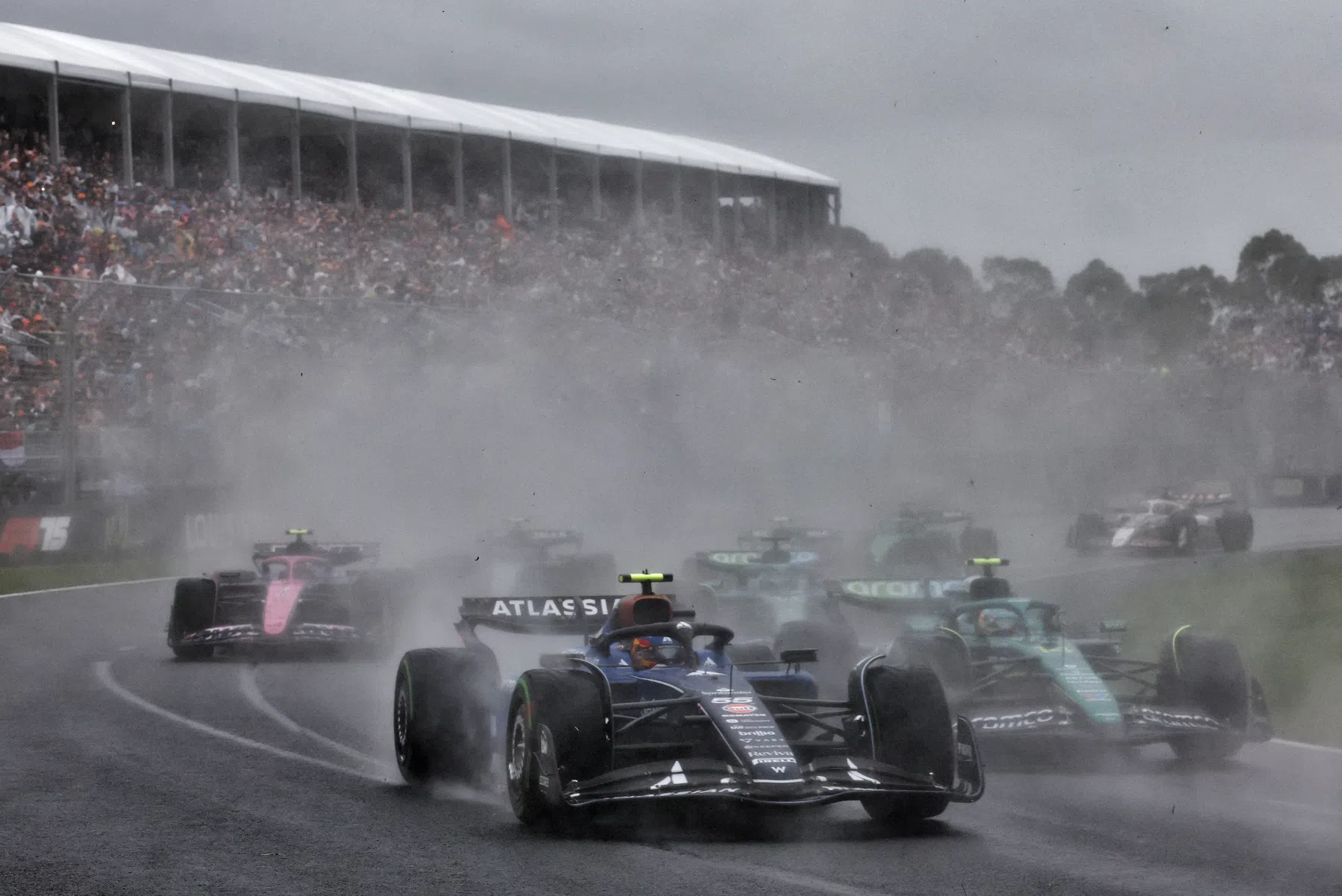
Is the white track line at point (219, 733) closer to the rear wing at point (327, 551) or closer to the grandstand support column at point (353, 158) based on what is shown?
the rear wing at point (327, 551)

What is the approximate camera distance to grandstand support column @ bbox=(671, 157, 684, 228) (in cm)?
4269

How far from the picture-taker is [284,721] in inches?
435

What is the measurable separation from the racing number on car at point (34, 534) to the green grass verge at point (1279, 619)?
539 inches

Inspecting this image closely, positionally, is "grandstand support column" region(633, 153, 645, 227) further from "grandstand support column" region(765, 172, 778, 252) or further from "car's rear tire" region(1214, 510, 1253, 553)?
"car's rear tire" region(1214, 510, 1253, 553)

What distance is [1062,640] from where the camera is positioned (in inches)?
410

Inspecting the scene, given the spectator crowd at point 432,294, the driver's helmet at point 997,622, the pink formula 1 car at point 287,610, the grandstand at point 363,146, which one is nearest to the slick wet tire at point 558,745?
the driver's helmet at point 997,622

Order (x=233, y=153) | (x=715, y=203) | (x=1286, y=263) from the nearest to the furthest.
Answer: (x=1286, y=263)
(x=233, y=153)
(x=715, y=203)

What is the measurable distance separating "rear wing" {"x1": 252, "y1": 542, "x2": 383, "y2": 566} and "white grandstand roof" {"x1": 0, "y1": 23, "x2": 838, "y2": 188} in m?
17.3

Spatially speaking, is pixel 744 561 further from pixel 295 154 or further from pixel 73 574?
pixel 295 154

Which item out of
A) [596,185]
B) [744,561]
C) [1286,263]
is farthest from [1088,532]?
[596,185]

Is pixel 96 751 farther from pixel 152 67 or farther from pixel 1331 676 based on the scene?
pixel 152 67

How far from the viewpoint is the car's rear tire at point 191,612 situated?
14.7m

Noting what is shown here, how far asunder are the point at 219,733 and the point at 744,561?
7.29 metres

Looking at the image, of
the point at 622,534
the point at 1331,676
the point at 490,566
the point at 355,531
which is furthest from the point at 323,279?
the point at 1331,676
